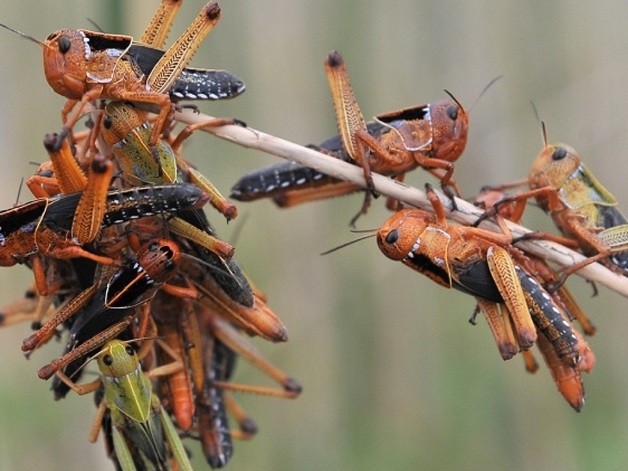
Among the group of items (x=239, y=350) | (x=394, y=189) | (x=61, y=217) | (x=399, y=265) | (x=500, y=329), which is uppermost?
(x=61, y=217)

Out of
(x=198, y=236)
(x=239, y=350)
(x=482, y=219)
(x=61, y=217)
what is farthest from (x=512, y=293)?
(x=61, y=217)

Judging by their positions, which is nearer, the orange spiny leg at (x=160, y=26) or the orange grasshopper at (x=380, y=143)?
the orange spiny leg at (x=160, y=26)

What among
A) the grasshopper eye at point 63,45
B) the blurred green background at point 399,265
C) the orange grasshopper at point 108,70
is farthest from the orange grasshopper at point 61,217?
the blurred green background at point 399,265

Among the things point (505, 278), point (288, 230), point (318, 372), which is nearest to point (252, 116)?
point (288, 230)

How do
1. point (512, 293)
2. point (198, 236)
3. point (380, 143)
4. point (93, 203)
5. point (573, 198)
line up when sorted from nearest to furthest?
point (93, 203) < point (198, 236) < point (512, 293) < point (380, 143) < point (573, 198)

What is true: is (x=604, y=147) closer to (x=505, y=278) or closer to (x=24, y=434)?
(x=505, y=278)

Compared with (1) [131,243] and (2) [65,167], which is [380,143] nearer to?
(1) [131,243]

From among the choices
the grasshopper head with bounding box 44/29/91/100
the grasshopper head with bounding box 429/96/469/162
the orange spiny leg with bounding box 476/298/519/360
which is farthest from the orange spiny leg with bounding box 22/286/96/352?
the grasshopper head with bounding box 429/96/469/162

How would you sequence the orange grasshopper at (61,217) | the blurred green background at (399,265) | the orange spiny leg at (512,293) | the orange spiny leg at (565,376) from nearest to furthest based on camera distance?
1. the orange grasshopper at (61,217)
2. the orange spiny leg at (512,293)
3. the orange spiny leg at (565,376)
4. the blurred green background at (399,265)

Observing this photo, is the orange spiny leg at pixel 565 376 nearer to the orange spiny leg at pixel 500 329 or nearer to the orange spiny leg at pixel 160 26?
the orange spiny leg at pixel 500 329
